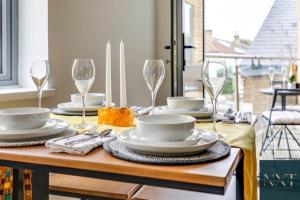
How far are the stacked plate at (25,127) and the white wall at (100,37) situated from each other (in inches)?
38.6

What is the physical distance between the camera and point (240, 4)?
19.1 ft

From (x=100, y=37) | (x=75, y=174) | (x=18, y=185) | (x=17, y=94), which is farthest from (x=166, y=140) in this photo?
(x=100, y=37)

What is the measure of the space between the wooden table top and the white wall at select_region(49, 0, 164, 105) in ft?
3.66

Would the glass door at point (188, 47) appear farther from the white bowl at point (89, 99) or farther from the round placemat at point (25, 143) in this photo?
the round placemat at point (25, 143)

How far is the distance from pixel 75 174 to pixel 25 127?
0.80 ft

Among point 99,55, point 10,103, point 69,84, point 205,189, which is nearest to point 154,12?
point 99,55

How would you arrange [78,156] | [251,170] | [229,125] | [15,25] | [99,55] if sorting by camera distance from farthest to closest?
[99,55] → [15,25] → [229,125] → [251,170] → [78,156]

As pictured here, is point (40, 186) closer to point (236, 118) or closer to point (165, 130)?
point (165, 130)

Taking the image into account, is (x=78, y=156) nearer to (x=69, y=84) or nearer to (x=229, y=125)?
(x=229, y=125)

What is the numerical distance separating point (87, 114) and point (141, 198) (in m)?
0.40

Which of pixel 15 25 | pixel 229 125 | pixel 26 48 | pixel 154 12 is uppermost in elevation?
pixel 154 12

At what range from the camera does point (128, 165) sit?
767 mm

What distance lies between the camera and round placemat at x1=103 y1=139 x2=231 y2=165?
0.77m

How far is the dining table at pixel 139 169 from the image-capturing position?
0.71 meters
